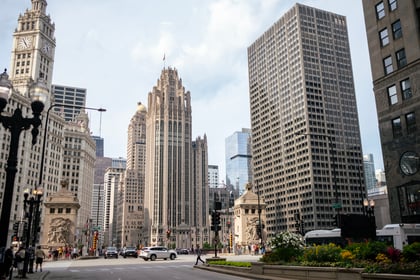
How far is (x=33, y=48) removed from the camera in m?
138

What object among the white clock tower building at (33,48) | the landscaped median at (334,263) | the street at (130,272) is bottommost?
the street at (130,272)

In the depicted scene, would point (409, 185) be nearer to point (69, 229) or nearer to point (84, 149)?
point (69, 229)

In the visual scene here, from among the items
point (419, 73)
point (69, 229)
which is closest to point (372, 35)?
point (419, 73)

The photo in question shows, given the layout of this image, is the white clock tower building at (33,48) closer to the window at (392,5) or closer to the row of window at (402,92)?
the window at (392,5)

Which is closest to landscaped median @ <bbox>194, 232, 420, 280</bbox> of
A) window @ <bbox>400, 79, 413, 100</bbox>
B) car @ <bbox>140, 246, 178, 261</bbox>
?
window @ <bbox>400, 79, 413, 100</bbox>

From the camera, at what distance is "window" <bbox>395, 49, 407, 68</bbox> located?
3756 cm

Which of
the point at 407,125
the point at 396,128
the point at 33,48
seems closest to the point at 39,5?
the point at 33,48

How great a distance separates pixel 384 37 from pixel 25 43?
13347 centimetres

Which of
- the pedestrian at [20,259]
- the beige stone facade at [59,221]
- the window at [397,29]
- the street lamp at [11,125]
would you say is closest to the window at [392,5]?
the window at [397,29]

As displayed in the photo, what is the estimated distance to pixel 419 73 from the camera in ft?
116

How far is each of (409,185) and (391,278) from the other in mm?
25147

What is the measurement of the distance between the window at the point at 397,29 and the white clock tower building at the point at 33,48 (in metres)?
121

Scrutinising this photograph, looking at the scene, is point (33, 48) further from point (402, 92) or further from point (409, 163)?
point (409, 163)

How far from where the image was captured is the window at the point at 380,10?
133 ft
